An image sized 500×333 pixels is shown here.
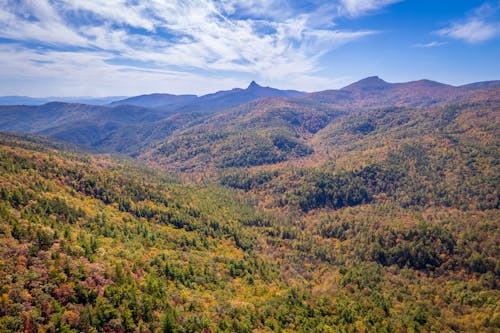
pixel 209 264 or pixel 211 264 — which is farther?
pixel 211 264

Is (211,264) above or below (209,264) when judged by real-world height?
below

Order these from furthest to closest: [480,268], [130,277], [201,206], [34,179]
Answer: [201,206] → [480,268] → [34,179] → [130,277]

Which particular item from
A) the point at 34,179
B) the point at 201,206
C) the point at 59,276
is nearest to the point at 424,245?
the point at 201,206

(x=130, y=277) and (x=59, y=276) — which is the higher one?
(x=59, y=276)

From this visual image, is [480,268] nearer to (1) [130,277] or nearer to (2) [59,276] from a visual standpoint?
(1) [130,277]

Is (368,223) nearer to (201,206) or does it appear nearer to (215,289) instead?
(201,206)

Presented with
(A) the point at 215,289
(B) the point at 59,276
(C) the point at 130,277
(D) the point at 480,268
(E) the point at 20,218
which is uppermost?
(E) the point at 20,218

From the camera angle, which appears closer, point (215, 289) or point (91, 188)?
point (215, 289)

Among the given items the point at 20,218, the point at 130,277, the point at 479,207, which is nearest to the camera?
the point at 130,277
